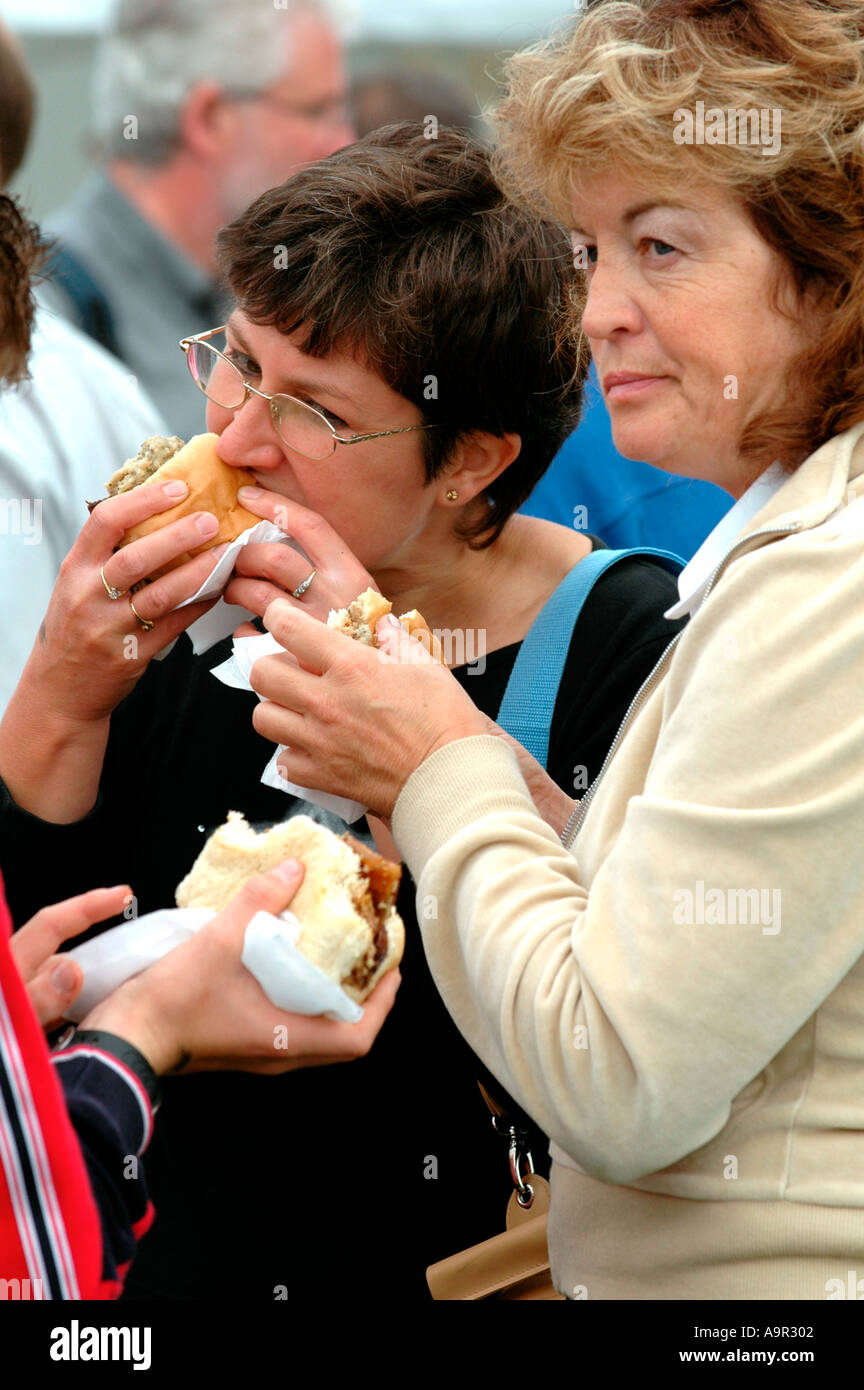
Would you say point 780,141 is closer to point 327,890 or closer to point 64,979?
point 327,890

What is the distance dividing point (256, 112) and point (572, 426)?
309 centimetres

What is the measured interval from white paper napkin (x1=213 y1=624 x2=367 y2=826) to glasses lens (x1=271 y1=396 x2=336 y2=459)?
1.10 feet

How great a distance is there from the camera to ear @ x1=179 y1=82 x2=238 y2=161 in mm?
5402

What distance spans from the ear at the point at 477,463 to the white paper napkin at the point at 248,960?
1.14 meters

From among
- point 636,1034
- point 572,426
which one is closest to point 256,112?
point 572,426

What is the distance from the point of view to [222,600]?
8.41 feet

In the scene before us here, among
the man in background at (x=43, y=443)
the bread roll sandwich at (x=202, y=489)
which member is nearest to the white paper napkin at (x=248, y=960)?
the bread roll sandwich at (x=202, y=489)

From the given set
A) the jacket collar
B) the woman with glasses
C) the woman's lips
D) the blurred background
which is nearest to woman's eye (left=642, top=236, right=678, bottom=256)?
the woman's lips

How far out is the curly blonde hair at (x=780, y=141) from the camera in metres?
1.74

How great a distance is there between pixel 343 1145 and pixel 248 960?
0.80 meters

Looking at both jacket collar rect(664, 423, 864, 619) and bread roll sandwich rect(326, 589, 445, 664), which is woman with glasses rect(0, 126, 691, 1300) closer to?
bread roll sandwich rect(326, 589, 445, 664)

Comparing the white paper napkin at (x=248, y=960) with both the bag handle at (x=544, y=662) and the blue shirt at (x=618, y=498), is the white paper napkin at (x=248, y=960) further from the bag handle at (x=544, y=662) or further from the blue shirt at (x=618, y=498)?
the blue shirt at (x=618, y=498)

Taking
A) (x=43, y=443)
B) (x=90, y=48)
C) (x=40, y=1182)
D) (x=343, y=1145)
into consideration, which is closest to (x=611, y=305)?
(x=40, y=1182)

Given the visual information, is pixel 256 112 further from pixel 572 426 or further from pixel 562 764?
pixel 562 764
